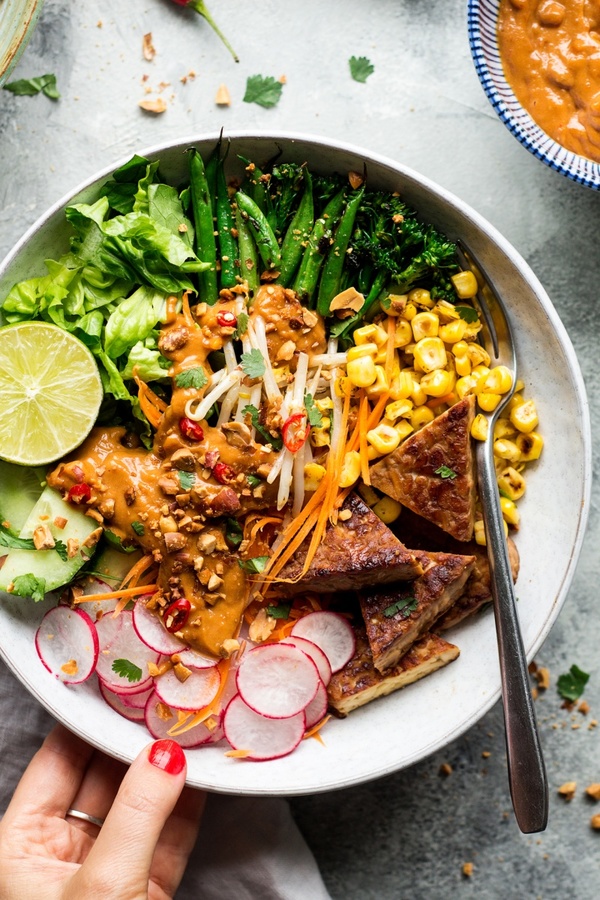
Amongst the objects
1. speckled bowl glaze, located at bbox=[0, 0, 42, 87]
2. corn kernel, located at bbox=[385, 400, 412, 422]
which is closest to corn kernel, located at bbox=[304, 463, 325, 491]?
corn kernel, located at bbox=[385, 400, 412, 422]

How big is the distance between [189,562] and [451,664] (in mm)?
1264

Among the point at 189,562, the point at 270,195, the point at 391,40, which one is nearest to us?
the point at 189,562

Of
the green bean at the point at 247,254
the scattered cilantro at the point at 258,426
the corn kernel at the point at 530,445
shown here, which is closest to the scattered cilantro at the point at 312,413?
the scattered cilantro at the point at 258,426

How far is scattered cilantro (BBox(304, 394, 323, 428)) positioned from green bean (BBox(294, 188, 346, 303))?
49 cm

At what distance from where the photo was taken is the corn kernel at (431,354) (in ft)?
11.0

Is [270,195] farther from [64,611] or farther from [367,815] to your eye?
[367,815]

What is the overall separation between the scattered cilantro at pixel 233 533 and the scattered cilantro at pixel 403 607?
0.71 metres

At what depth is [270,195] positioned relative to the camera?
137 inches

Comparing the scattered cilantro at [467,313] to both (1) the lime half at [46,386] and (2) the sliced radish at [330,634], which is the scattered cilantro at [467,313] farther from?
(1) the lime half at [46,386]

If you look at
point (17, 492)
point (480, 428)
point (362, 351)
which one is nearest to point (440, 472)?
point (480, 428)

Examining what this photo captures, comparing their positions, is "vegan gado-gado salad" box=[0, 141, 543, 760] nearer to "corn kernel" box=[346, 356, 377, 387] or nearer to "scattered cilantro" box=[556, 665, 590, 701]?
"corn kernel" box=[346, 356, 377, 387]

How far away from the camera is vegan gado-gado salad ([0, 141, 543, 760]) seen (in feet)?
10.7

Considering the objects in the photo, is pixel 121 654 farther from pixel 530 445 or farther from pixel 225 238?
pixel 530 445

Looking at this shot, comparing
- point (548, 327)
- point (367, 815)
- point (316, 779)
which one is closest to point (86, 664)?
point (316, 779)
